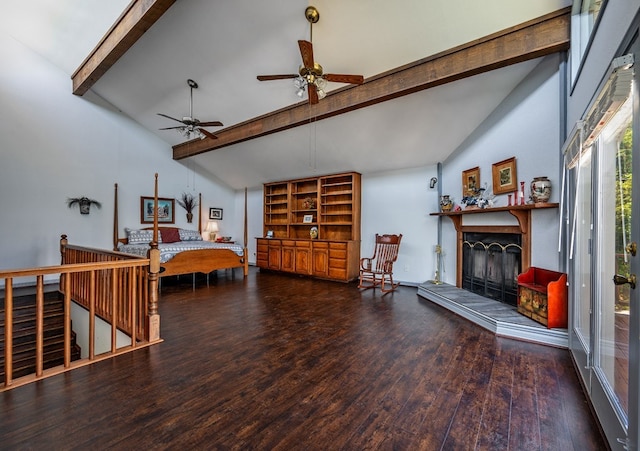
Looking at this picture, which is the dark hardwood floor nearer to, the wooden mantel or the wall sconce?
the wooden mantel

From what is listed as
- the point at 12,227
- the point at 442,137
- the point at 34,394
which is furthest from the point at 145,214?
the point at 442,137

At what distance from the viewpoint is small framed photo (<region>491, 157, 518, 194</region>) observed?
353 centimetres

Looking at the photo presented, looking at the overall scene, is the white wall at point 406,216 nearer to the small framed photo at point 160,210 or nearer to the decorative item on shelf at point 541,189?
the decorative item on shelf at point 541,189

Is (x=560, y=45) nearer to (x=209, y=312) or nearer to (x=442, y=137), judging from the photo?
(x=442, y=137)

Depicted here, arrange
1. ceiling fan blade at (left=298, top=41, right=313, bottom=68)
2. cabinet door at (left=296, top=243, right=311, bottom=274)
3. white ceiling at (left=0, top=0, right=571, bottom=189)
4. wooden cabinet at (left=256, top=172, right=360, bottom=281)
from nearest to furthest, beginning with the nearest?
1. ceiling fan blade at (left=298, top=41, right=313, bottom=68)
2. white ceiling at (left=0, top=0, right=571, bottom=189)
3. wooden cabinet at (left=256, top=172, right=360, bottom=281)
4. cabinet door at (left=296, top=243, right=311, bottom=274)

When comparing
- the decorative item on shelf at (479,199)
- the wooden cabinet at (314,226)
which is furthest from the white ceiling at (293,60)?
the decorative item on shelf at (479,199)

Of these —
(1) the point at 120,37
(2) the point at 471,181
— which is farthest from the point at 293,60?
(2) the point at 471,181

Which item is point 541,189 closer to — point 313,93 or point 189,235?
point 313,93

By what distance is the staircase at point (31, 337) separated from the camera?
3344mm

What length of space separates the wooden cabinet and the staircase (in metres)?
4.02

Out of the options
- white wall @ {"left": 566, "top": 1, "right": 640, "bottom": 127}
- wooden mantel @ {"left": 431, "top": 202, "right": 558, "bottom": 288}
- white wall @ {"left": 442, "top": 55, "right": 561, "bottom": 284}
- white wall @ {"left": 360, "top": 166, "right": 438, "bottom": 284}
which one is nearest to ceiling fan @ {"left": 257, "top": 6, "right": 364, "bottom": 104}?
white wall @ {"left": 566, "top": 1, "right": 640, "bottom": 127}

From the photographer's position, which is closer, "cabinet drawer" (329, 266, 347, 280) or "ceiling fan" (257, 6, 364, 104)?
"ceiling fan" (257, 6, 364, 104)

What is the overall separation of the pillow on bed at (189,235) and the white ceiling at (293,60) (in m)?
2.63

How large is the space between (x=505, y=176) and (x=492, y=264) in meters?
1.24
